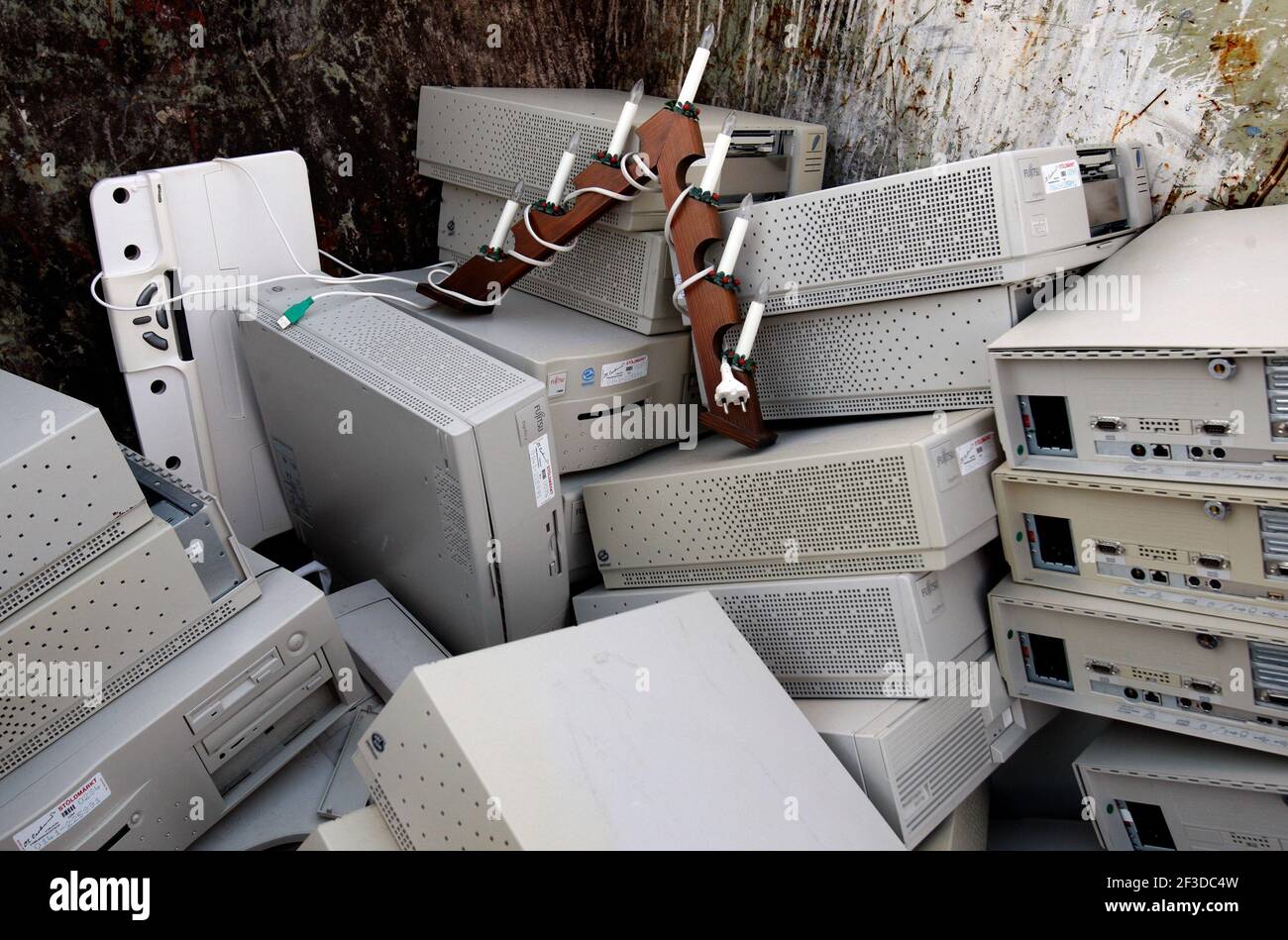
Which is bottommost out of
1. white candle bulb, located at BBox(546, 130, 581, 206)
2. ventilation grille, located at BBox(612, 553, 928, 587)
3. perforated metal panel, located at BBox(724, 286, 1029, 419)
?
ventilation grille, located at BBox(612, 553, 928, 587)

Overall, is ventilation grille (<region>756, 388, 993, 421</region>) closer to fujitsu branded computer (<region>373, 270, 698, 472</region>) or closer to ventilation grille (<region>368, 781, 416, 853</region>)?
fujitsu branded computer (<region>373, 270, 698, 472</region>)

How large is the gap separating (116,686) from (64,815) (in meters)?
0.25

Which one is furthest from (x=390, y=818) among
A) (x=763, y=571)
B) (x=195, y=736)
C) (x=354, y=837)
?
(x=763, y=571)

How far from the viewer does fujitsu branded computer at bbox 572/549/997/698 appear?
2193mm

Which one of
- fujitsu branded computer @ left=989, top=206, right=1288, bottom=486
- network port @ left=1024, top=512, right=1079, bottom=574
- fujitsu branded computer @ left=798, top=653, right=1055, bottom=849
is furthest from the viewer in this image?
network port @ left=1024, top=512, right=1079, bottom=574

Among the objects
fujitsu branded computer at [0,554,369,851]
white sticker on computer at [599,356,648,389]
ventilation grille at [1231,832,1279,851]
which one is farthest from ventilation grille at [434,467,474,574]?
ventilation grille at [1231,832,1279,851]

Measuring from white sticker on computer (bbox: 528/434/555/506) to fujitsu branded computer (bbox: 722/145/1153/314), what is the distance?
25.0 inches

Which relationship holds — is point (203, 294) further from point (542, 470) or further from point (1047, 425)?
point (1047, 425)

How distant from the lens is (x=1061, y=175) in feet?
7.36

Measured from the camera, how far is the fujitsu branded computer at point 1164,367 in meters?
1.94

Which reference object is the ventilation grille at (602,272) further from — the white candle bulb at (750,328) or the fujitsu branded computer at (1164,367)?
the fujitsu branded computer at (1164,367)

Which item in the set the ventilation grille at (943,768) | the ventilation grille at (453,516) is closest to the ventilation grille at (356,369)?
the ventilation grille at (453,516)

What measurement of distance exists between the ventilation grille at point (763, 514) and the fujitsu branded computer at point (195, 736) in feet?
2.45
